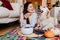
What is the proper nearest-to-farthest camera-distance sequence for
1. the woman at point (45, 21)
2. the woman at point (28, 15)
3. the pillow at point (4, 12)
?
the woman at point (45, 21)
the woman at point (28, 15)
the pillow at point (4, 12)

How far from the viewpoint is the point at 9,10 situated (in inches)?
74.2

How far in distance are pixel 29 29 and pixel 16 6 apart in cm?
115

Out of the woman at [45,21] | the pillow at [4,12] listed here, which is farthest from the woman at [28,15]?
the pillow at [4,12]

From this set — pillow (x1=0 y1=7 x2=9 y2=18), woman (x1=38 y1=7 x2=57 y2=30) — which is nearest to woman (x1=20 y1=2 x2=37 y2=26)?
woman (x1=38 y1=7 x2=57 y2=30)

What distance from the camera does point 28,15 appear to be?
128 centimetres

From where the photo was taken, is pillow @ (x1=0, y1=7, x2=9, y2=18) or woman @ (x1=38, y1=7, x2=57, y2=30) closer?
woman @ (x1=38, y1=7, x2=57, y2=30)

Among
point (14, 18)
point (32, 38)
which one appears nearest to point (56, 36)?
point (32, 38)

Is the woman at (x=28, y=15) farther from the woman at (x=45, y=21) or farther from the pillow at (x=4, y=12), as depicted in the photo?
the pillow at (x=4, y=12)

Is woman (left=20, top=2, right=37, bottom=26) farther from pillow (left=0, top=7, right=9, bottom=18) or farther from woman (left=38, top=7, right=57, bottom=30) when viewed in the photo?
pillow (left=0, top=7, right=9, bottom=18)

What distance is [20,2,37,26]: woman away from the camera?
4.16ft

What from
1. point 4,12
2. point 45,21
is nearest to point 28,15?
point 45,21

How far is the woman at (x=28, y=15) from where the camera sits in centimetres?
127

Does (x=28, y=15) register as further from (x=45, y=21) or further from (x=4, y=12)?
(x=4, y=12)

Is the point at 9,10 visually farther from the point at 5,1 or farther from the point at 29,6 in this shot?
the point at 29,6
